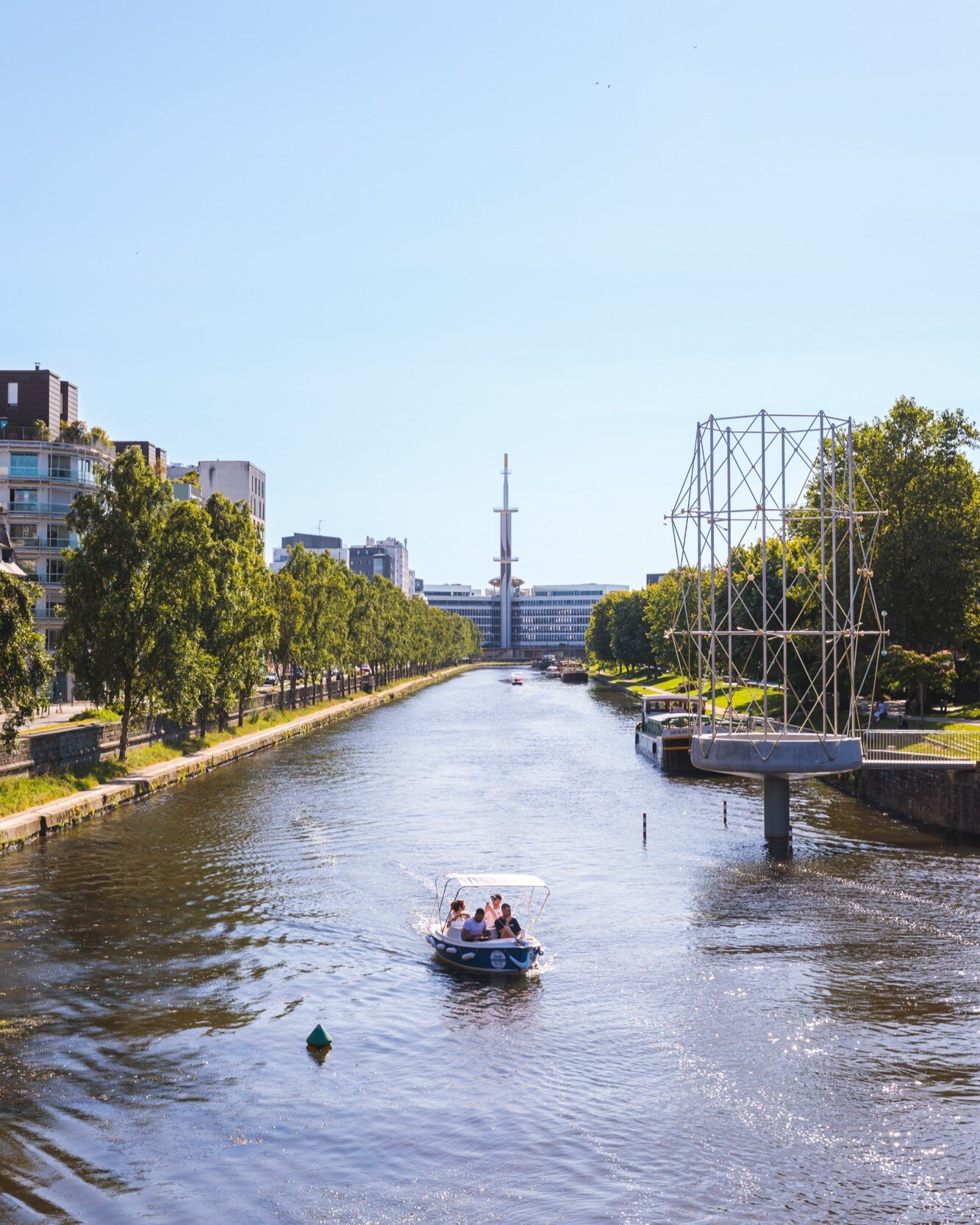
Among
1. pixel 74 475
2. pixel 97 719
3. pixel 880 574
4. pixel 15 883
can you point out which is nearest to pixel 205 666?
pixel 97 719

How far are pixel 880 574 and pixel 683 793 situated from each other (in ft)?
84.7

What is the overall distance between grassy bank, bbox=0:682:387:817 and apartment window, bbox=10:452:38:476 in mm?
40552

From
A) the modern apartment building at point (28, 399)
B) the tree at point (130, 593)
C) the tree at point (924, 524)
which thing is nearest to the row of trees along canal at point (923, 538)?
the tree at point (924, 524)

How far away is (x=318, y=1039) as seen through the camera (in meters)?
28.8

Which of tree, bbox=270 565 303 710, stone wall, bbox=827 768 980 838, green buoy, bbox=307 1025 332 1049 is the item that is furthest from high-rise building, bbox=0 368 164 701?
green buoy, bbox=307 1025 332 1049

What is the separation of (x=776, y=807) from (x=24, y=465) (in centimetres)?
9572

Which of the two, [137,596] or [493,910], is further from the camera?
[137,596]

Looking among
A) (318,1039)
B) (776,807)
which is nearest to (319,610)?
(776,807)

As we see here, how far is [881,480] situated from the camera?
295ft

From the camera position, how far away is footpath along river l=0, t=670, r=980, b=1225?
→ 2227 centimetres

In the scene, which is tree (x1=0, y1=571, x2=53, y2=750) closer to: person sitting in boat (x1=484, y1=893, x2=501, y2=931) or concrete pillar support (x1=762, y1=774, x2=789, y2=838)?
person sitting in boat (x1=484, y1=893, x2=501, y2=931)

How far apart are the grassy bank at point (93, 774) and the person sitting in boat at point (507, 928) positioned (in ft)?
90.1

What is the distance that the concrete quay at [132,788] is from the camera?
52000mm

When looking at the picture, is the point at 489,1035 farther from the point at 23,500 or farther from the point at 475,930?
the point at 23,500
